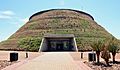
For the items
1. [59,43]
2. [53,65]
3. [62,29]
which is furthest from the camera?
[62,29]

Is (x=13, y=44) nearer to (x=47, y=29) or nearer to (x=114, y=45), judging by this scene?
(x=47, y=29)

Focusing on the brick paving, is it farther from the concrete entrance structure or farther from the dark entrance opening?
the dark entrance opening

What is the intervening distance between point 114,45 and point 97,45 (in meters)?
1.56

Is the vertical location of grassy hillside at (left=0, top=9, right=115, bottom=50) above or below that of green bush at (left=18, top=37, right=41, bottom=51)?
above

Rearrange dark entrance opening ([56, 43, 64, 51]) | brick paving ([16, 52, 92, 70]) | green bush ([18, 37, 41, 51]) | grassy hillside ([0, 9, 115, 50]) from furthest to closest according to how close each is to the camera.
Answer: grassy hillside ([0, 9, 115, 50]), dark entrance opening ([56, 43, 64, 51]), green bush ([18, 37, 41, 51]), brick paving ([16, 52, 92, 70])

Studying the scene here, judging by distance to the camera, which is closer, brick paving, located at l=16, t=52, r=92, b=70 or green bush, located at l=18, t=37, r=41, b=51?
brick paving, located at l=16, t=52, r=92, b=70

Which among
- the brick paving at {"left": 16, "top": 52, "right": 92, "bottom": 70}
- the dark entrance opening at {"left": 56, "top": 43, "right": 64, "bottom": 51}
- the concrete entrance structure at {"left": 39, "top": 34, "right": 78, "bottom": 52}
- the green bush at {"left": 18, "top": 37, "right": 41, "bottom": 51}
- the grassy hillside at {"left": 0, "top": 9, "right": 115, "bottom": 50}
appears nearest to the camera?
the brick paving at {"left": 16, "top": 52, "right": 92, "bottom": 70}

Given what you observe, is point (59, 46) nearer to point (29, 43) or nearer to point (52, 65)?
point (29, 43)

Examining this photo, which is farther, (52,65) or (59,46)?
(59,46)

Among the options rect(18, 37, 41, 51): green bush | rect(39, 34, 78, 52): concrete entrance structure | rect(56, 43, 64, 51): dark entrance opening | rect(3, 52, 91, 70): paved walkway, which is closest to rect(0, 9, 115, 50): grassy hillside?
rect(18, 37, 41, 51): green bush

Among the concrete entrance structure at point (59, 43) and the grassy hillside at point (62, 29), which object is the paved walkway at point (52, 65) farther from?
the concrete entrance structure at point (59, 43)

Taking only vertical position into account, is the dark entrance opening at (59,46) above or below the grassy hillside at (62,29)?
below

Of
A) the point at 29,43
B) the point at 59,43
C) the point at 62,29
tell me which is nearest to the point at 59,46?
the point at 59,43

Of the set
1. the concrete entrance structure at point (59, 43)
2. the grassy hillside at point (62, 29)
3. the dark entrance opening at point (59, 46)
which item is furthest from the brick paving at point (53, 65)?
the dark entrance opening at point (59, 46)
